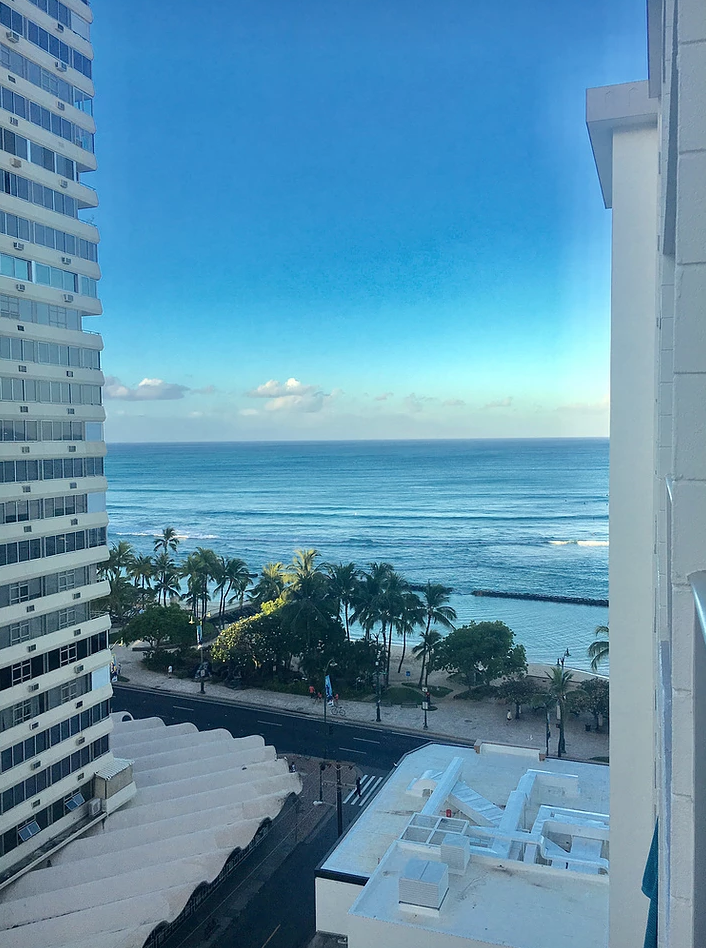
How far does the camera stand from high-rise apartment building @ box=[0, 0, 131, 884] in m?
21.0

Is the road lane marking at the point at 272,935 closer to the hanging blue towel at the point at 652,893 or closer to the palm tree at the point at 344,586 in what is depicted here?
the hanging blue towel at the point at 652,893

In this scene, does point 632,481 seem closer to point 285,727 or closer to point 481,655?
point 285,727

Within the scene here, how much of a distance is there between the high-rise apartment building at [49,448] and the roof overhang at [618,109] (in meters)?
16.0

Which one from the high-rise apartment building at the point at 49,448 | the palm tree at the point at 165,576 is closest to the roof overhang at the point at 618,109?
the high-rise apartment building at the point at 49,448

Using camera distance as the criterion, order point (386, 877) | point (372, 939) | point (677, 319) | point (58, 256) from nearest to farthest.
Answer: point (677, 319), point (372, 939), point (386, 877), point (58, 256)

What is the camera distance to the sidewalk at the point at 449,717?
37409 mm

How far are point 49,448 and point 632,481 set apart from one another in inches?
662

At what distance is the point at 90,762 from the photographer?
2380 centimetres

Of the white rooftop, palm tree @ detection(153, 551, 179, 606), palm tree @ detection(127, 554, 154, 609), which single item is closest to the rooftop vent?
the white rooftop

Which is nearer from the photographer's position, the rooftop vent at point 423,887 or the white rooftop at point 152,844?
the rooftop vent at point 423,887

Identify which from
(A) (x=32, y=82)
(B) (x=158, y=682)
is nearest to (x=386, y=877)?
(A) (x=32, y=82)

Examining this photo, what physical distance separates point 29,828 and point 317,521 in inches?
4885

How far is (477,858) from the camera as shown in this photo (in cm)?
2022

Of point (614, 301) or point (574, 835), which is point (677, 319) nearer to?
point (614, 301)
